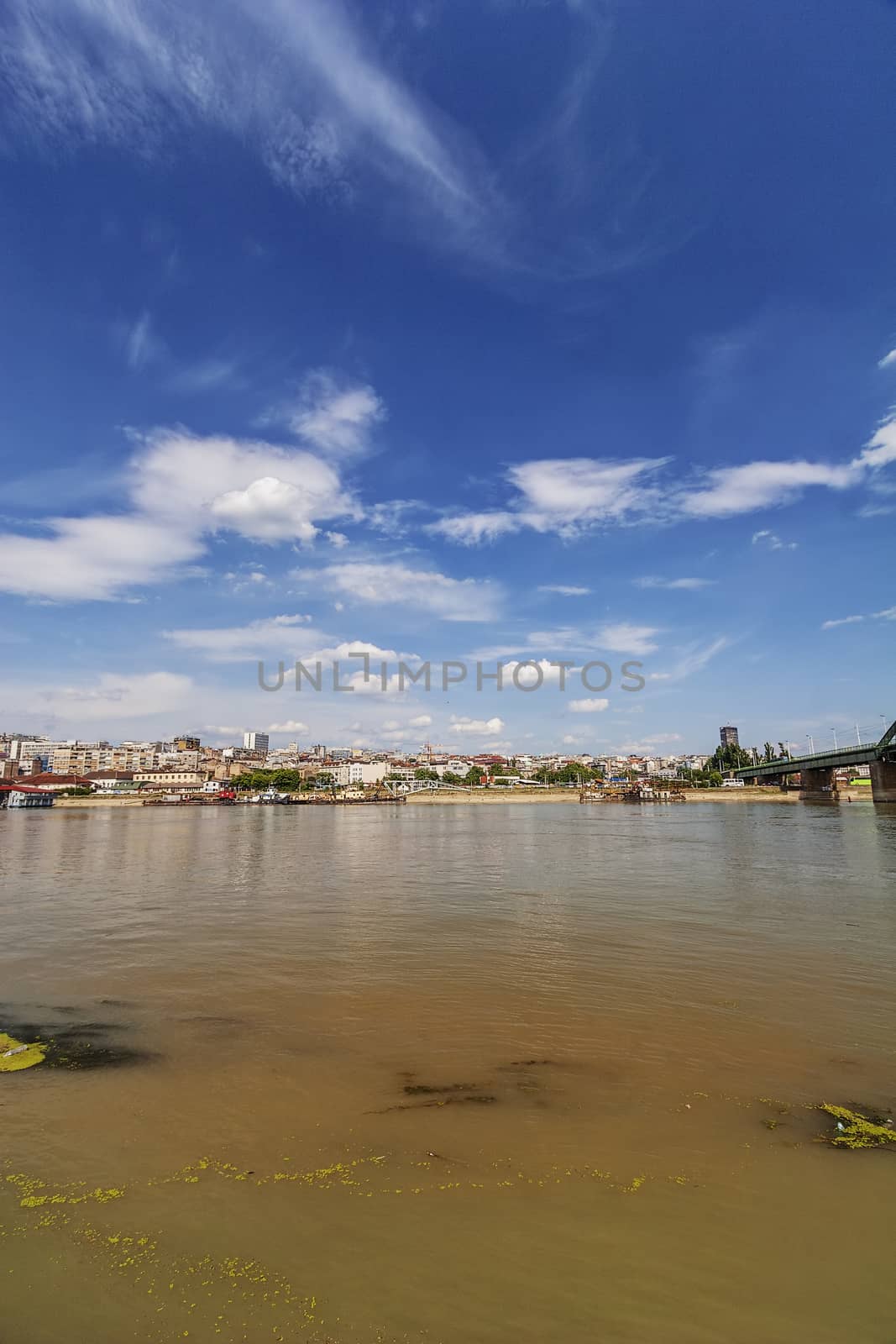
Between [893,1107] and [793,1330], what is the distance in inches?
135

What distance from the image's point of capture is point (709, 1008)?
8930 millimetres

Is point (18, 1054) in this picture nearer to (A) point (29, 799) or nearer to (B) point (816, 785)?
(B) point (816, 785)

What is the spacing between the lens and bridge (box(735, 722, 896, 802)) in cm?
8388

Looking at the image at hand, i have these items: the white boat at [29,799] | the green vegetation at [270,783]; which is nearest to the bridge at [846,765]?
the green vegetation at [270,783]

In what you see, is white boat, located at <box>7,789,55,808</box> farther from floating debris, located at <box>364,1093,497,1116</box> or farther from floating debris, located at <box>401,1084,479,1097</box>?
floating debris, located at <box>364,1093,497,1116</box>

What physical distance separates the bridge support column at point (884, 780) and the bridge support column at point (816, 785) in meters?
17.2

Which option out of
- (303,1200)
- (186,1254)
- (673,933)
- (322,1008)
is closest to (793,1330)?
(303,1200)

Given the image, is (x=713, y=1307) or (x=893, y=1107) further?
(x=893, y=1107)

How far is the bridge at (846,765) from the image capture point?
8388 cm

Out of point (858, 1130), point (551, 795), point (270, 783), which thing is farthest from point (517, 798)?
point (858, 1130)

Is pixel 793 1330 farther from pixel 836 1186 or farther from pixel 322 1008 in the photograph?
pixel 322 1008

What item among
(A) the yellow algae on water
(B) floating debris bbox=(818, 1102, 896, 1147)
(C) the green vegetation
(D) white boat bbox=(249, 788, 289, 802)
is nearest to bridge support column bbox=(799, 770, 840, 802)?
(D) white boat bbox=(249, 788, 289, 802)

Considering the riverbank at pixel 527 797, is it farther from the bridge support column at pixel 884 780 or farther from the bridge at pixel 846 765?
the bridge support column at pixel 884 780

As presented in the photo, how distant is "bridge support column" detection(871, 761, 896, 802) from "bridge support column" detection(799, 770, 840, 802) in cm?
1724
